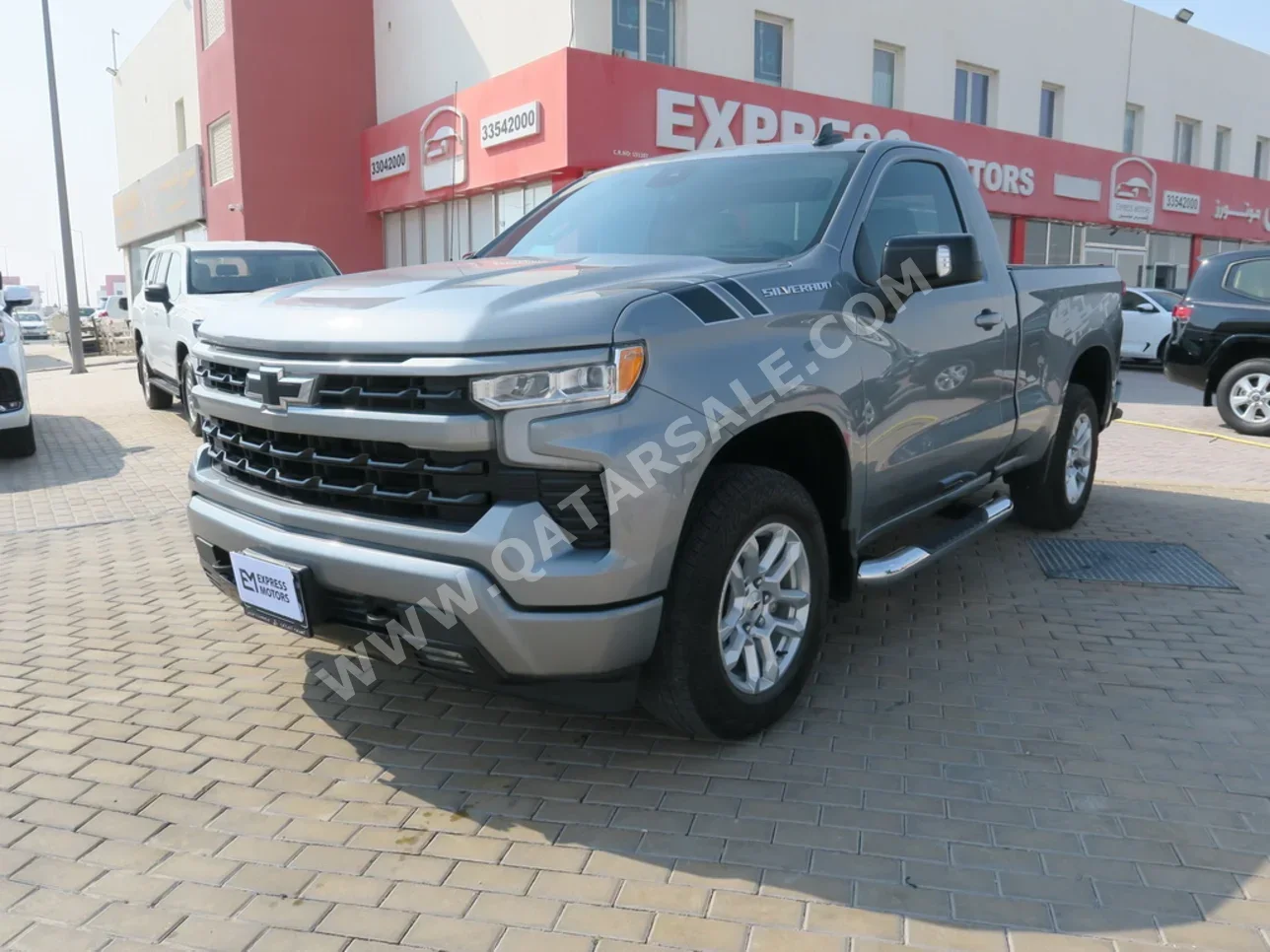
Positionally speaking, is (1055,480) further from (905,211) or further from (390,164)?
(390,164)

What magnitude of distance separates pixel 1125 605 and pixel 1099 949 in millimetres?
2844

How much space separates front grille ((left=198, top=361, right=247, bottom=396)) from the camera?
3.37 meters

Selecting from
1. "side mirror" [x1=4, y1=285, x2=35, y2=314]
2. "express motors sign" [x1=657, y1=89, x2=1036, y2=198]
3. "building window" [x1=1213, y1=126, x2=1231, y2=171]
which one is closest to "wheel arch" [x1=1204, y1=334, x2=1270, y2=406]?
"express motors sign" [x1=657, y1=89, x2=1036, y2=198]

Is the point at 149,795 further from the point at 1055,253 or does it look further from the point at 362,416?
the point at 1055,253

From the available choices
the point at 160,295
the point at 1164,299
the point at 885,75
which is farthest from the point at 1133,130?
the point at 160,295

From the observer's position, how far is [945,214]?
4.60 meters

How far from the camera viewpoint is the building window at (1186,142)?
2784 centimetres

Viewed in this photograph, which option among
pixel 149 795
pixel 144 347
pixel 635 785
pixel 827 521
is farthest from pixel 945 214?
pixel 144 347

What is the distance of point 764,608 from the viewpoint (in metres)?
3.37

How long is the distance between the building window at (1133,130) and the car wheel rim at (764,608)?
26893 mm

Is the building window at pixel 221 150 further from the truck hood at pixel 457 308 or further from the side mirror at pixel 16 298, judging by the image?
the truck hood at pixel 457 308

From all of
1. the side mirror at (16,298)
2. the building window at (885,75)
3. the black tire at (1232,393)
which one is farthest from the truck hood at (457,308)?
the building window at (885,75)

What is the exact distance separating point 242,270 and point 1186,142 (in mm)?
26912

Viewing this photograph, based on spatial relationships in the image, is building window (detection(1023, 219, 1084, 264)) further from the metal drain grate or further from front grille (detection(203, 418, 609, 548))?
front grille (detection(203, 418, 609, 548))
